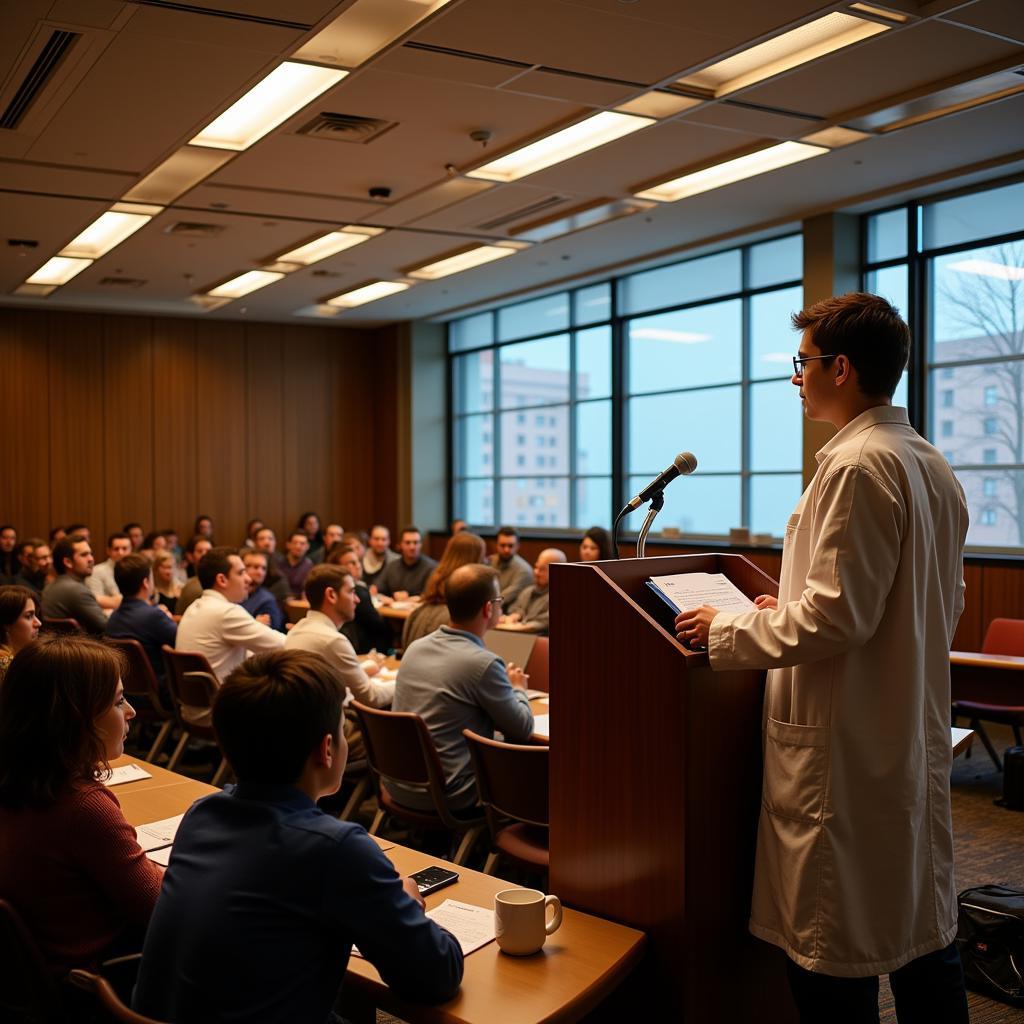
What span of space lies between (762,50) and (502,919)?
188 inches

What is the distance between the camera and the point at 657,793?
2.13 meters

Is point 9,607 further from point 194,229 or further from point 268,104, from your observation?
point 194,229

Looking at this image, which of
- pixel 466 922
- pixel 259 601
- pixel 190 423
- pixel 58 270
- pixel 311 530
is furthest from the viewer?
pixel 190 423

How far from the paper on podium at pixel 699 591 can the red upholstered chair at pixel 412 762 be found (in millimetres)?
1609

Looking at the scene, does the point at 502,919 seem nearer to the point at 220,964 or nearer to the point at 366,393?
the point at 220,964

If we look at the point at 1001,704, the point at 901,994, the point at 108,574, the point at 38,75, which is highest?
the point at 38,75

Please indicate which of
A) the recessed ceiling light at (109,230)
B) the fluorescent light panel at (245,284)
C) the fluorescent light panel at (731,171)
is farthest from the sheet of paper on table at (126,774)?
the fluorescent light panel at (245,284)

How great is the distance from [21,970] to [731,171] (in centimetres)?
672

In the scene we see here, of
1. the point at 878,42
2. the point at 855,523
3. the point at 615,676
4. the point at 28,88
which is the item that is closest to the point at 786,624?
the point at 855,523

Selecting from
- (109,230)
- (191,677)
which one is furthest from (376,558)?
(191,677)

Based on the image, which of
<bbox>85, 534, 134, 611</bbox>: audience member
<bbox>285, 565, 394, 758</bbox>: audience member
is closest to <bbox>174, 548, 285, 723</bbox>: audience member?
<bbox>285, 565, 394, 758</bbox>: audience member

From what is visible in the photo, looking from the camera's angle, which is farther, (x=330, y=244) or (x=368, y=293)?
(x=368, y=293)

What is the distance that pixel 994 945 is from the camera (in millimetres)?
3498

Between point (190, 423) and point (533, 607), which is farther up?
point (190, 423)
